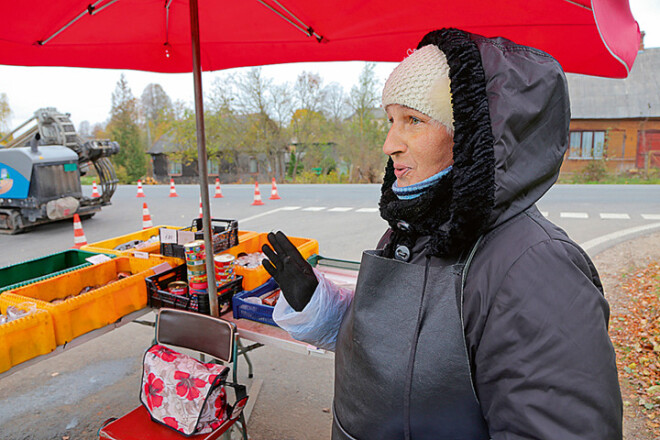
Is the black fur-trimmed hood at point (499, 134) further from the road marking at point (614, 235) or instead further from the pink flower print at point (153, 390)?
the road marking at point (614, 235)

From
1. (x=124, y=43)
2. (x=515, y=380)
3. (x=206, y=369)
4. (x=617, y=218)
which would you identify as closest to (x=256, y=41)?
(x=124, y=43)

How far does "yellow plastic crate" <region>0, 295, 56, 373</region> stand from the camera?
2.17 metres

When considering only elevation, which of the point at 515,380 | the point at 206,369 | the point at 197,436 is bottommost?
the point at 197,436

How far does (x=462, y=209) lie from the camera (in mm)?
978

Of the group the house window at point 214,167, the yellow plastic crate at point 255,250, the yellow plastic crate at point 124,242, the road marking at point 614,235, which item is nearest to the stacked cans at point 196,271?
the yellow plastic crate at point 255,250

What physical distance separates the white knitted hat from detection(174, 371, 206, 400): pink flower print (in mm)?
1813

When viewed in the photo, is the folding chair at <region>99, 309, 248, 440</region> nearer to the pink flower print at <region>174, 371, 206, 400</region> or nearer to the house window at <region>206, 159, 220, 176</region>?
the pink flower print at <region>174, 371, 206, 400</region>

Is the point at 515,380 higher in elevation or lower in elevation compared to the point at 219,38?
lower

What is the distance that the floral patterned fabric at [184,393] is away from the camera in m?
2.19

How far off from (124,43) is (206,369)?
89.1 inches

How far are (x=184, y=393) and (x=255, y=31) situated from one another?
2263 mm

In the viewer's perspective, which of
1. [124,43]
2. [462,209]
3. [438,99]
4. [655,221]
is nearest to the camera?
[462,209]

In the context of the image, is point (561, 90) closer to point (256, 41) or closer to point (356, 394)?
point (356, 394)

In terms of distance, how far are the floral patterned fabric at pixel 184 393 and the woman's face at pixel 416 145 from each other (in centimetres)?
162
